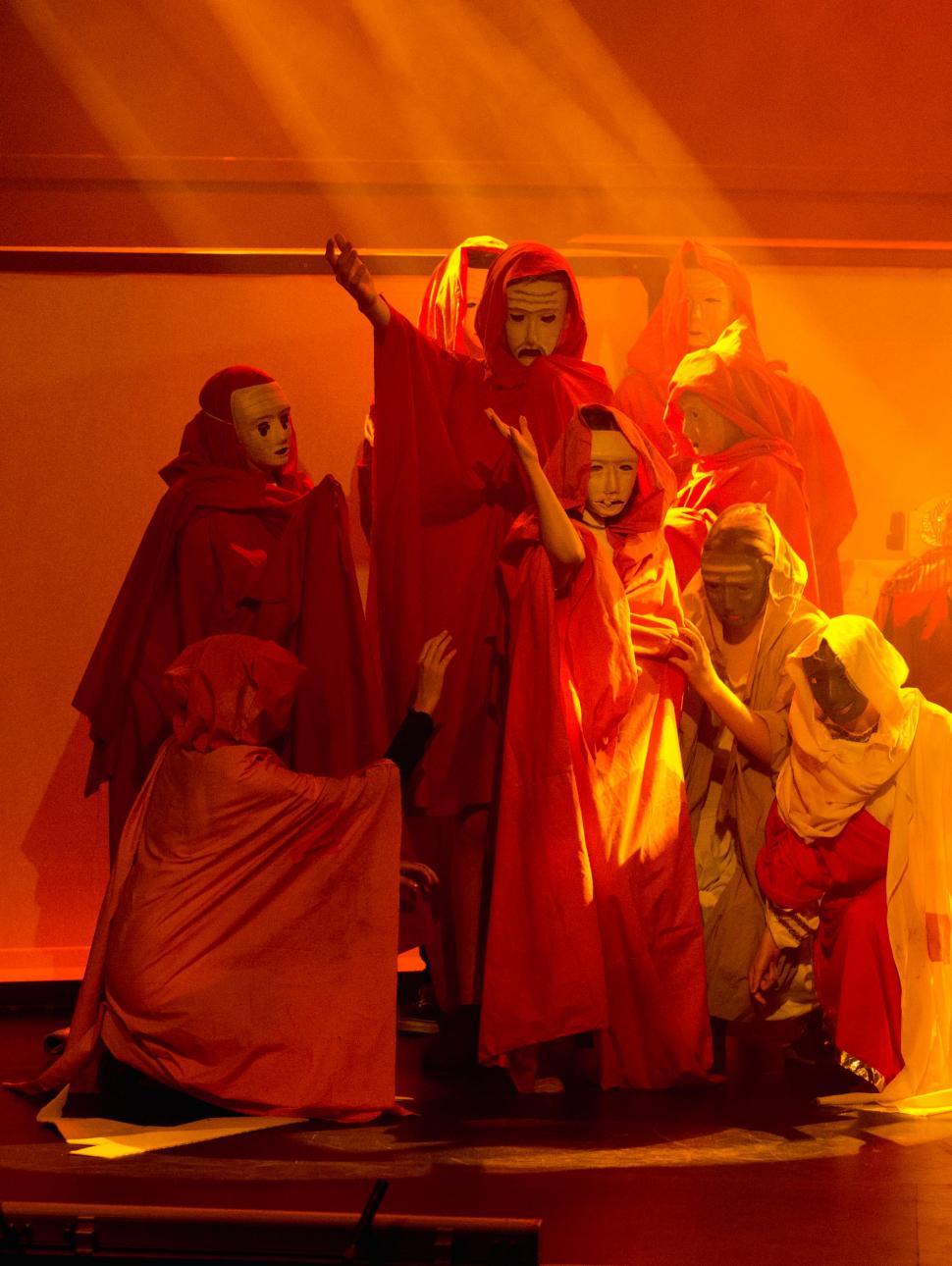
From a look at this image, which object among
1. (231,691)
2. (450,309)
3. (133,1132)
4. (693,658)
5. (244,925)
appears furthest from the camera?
(450,309)

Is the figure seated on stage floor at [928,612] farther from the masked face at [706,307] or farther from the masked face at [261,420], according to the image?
the masked face at [261,420]

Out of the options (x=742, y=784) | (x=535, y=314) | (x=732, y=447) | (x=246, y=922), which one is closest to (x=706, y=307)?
(x=732, y=447)

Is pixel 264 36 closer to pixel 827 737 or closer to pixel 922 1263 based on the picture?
pixel 827 737

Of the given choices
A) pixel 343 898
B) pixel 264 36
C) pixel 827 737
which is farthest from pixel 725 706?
pixel 264 36

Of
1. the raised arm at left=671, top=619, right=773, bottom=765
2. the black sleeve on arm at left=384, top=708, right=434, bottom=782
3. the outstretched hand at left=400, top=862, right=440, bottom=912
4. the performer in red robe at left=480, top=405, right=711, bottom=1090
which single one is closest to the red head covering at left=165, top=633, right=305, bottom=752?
the black sleeve on arm at left=384, top=708, right=434, bottom=782

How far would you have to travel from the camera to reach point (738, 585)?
5.00m

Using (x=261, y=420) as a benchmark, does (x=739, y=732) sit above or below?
below

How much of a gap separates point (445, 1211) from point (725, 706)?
1.70 m

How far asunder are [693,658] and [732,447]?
105cm

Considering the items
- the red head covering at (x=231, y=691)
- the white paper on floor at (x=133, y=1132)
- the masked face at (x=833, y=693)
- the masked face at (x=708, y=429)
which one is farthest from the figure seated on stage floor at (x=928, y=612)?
the white paper on floor at (x=133, y=1132)

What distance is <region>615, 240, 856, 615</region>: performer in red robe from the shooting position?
19.6ft

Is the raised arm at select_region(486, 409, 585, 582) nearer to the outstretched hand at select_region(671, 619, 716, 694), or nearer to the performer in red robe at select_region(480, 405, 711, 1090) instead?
the performer in red robe at select_region(480, 405, 711, 1090)

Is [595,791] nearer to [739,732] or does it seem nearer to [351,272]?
[739,732]

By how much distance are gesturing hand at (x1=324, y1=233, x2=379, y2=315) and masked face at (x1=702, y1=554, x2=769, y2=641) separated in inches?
43.5
